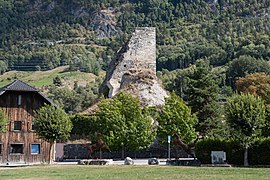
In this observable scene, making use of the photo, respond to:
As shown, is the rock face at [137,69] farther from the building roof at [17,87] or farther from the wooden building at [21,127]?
the building roof at [17,87]

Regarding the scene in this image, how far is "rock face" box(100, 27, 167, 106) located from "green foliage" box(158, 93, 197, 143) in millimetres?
15466

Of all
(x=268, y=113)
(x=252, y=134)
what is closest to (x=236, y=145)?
(x=252, y=134)

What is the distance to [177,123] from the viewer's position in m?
54.6

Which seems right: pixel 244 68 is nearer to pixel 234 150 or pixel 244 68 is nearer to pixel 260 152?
pixel 234 150

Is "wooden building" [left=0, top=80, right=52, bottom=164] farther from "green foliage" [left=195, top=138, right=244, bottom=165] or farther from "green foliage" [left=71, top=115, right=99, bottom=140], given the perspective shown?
"green foliage" [left=195, top=138, right=244, bottom=165]

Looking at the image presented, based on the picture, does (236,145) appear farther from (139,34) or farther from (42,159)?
(139,34)

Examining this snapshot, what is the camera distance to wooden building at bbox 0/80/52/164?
58219 millimetres

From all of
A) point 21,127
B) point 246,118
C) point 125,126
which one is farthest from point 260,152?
point 21,127

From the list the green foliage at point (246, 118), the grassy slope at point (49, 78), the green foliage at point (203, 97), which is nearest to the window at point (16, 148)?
the green foliage at point (203, 97)

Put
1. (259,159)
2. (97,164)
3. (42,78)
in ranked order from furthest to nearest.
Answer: (42,78) → (97,164) → (259,159)

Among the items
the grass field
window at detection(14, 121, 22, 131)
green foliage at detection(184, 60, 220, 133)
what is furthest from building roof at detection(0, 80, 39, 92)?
the grass field

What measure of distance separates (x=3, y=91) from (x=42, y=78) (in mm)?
128967

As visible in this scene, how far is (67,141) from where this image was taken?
63969 millimetres

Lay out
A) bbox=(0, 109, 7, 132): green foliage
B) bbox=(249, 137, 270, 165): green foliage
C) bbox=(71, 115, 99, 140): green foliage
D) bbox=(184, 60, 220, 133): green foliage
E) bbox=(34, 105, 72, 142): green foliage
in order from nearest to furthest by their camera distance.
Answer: bbox=(249, 137, 270, 165): green foliage, bbox=(34, 105, 72, 142): green foliage, bbox=(0, 109, 7, 132): green foliage, bbox=(184, 60, 220, 133): green foliage, bbox=(71, 115, 99, 140): green foliage
